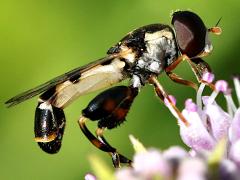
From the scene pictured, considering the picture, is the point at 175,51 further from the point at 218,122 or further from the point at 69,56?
the point at 69,56

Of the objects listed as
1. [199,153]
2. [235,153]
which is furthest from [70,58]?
[199,153]

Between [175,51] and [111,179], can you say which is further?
[175,51]

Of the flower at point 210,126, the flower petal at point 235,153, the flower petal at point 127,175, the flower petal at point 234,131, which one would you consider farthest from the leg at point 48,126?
the flower petal at point 127,175

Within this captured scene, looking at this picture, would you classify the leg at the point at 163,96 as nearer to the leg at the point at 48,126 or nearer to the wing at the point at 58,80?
the wing at the point at 58,80

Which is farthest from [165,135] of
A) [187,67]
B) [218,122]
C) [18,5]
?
[218,122]

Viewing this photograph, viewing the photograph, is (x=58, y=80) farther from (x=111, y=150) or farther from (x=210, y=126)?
(x=210, y=126)

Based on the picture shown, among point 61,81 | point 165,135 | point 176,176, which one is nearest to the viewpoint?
point 176,176
